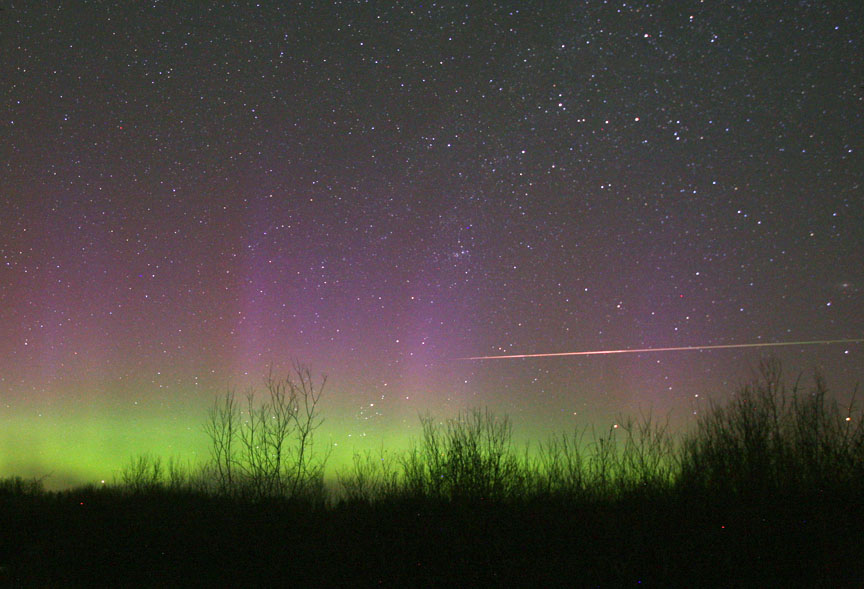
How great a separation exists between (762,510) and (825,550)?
261 centimetres

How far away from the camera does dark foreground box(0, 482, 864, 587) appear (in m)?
7.12

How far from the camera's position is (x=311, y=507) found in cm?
1302

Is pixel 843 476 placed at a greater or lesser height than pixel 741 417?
lesser

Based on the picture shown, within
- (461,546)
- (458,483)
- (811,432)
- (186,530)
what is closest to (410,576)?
(461,546)

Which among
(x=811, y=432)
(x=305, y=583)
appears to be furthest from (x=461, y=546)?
(x=811, y=432)

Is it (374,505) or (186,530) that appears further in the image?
(374,505)

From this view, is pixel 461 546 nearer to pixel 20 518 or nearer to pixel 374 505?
pixel 374 505

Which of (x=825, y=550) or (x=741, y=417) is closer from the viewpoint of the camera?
(x=825, y=550)

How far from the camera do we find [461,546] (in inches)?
333

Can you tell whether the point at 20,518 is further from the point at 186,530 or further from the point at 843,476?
the point at 843,476

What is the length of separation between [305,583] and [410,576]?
141cm

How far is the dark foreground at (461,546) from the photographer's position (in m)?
7.12

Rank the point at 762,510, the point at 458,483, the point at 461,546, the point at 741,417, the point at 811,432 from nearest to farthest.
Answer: the point at 461,546 < the point at 762,510 < the point at 458,483 < the point at 811,432 < the point at 741,417

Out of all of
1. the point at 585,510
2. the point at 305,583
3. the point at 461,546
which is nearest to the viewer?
the point at 305,583
